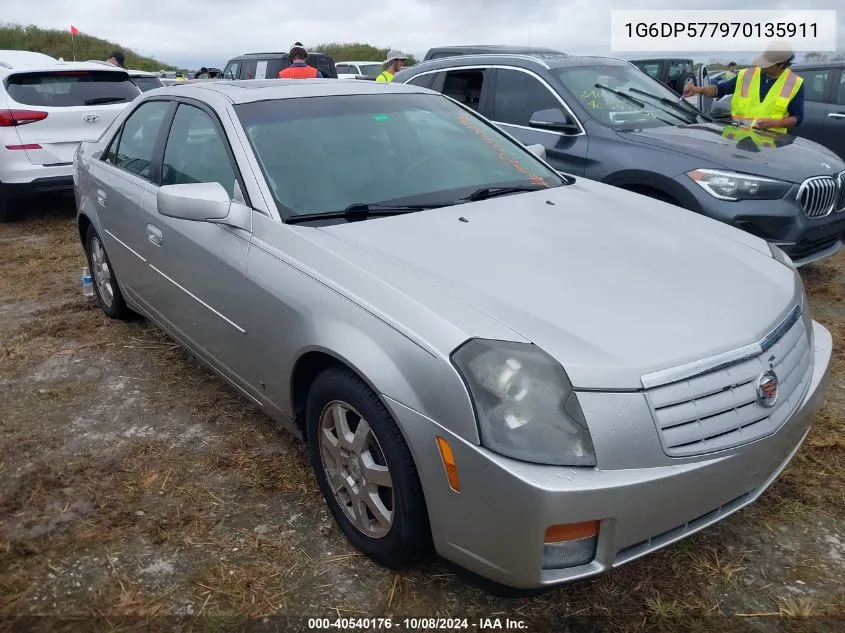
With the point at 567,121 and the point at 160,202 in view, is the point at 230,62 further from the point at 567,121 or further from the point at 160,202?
the point at 160,202

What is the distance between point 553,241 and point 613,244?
0.76 ft

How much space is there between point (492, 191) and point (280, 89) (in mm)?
1120

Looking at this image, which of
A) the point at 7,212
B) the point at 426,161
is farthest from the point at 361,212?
the point at 7,212

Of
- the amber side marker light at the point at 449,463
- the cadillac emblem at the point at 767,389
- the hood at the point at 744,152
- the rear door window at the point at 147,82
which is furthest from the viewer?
the rear door window at the point at 147,82

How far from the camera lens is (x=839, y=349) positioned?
4.11 meters

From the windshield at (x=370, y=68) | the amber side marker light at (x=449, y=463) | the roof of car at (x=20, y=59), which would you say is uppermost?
the roof of car at (x=20, y=59)

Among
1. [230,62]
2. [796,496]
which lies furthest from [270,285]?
[230,62]

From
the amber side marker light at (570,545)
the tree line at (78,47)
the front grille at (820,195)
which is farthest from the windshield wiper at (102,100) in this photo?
the tree line at (78,47)

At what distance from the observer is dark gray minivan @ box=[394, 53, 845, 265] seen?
462cm

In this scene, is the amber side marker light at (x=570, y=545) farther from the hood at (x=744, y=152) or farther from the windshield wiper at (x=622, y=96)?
the windshield wiper at (x=622, y=96)

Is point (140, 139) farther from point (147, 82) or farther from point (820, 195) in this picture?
point (147, 82)

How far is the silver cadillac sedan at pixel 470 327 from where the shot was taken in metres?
1.92

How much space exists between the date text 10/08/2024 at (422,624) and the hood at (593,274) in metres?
0.85

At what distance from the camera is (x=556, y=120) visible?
5281mm
